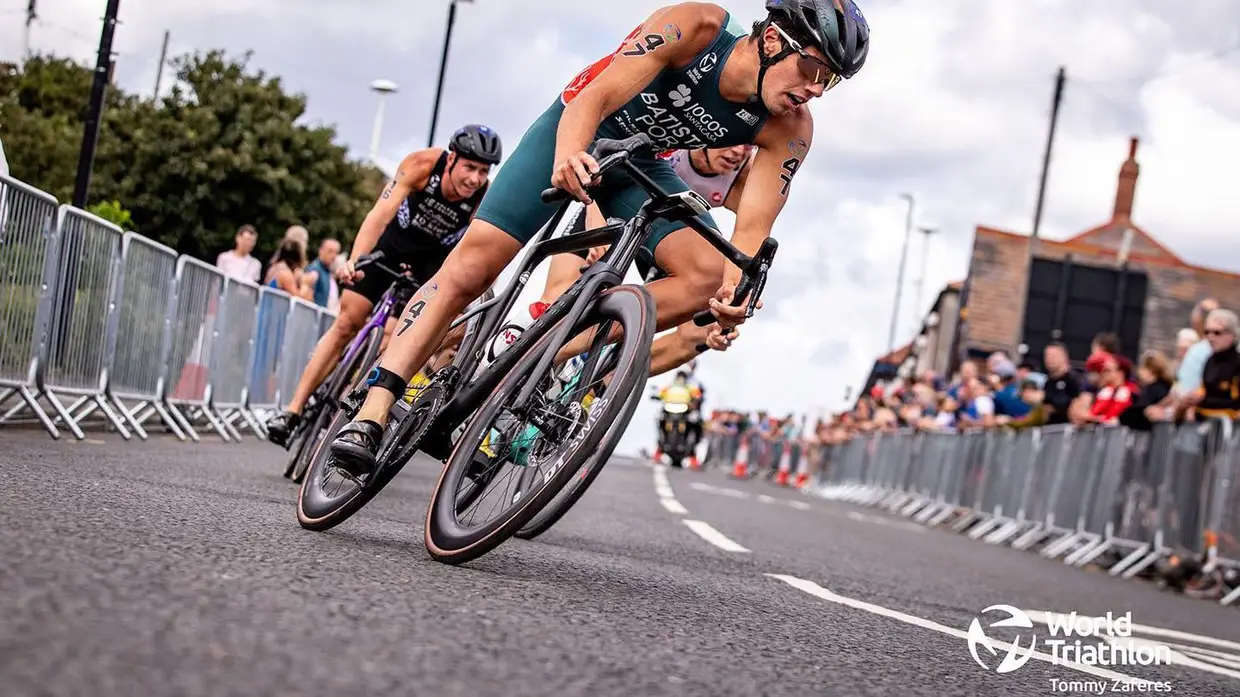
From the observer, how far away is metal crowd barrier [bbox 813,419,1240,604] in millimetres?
12414

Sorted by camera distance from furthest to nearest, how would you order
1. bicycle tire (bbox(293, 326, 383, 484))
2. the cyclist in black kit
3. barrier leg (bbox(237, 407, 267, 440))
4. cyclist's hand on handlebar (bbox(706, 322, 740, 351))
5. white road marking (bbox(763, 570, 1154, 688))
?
barrier leg (bbox(237, 407, 267, 440)) → the cyclist in black kit → bicycle tire (bbox(293, 326, 383, 484)) → cyclist's hand on handlebar (bbox(706, 322, 740, 351)) → white road marking (bbox(763, 570, 1154, 688))

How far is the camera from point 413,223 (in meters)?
9.00

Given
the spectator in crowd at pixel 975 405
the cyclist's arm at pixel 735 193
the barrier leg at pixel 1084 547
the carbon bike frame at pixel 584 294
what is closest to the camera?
the carbon bike frame at pixel 584 294

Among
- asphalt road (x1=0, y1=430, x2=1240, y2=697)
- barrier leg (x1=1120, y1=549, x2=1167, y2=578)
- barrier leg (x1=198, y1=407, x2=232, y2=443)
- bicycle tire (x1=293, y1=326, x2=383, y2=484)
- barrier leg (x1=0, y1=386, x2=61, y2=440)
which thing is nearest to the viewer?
asphalt road (x1=0, y1=430, x2=1240, y2=697)

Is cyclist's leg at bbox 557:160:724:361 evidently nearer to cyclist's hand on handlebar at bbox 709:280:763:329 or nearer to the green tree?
cyclist's hand on handlebar at bbox 709:280:763:329

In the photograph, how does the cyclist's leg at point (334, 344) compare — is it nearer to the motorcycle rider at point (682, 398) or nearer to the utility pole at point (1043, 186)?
the motorcycle rider at point (682, 398)

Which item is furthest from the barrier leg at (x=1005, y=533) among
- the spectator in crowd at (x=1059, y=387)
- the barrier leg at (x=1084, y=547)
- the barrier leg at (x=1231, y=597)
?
the barrier leg at (x=1231, y=597)

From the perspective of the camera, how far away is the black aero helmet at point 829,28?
16.8 ft

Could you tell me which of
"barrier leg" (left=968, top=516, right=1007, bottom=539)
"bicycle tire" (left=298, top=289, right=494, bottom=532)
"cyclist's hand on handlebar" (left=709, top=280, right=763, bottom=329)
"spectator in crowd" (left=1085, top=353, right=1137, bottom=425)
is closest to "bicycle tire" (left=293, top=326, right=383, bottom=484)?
"bicycle tire" (left=298, top=289, right=494, bottom=532)

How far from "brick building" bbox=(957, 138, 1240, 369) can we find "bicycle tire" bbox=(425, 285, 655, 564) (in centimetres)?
3601

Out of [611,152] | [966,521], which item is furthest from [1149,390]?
[611,152]

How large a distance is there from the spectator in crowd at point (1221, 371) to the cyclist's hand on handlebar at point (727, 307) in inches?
327

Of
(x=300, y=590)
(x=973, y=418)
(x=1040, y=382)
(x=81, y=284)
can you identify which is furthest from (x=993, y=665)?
(x=973, y=418)

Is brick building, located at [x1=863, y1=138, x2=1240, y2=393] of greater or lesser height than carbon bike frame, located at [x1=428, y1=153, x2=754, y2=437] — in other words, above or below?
above
